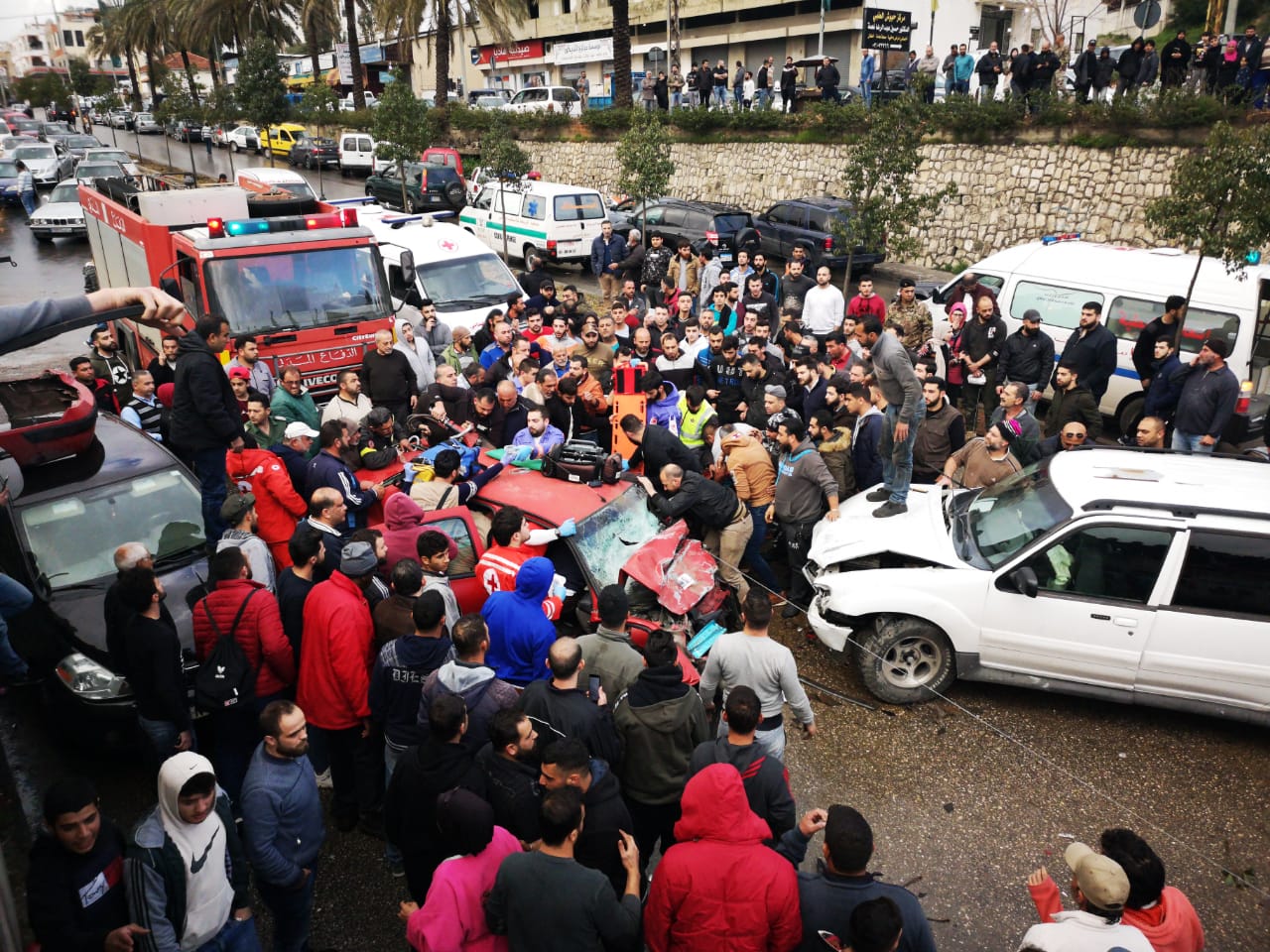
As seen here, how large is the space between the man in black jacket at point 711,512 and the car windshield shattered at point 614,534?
0.19m

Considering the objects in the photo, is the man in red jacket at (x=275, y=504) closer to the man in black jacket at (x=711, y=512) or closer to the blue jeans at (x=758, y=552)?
the man in black jacket at (x=711, y=512)

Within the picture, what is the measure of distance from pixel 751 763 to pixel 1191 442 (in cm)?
697

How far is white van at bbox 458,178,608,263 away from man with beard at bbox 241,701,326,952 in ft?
55.6

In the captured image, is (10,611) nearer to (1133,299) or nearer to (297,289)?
(297,289)

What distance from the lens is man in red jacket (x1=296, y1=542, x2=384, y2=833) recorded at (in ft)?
16.2

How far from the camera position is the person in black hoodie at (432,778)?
3893mm

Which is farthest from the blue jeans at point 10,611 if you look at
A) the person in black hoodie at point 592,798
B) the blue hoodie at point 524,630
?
the person in black hoodie at point 592,798

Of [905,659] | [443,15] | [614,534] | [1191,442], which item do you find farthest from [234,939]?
[443,15]

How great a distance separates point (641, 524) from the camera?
22.6ft

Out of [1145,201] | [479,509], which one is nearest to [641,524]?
[479,509]

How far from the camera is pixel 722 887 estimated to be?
338 centimetres

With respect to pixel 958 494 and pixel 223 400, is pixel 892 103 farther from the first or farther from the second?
pixel 223 400

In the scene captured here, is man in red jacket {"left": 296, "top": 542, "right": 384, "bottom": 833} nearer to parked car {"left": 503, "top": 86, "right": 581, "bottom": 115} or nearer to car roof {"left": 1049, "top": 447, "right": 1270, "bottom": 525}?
car roof {"left": 1049, "top": 447, "right": 1270, "bottom": 525}

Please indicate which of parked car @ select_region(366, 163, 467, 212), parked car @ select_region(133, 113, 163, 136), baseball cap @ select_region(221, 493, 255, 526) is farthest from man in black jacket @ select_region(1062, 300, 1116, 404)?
parked car @ select_region(133, 113, 163, 136)
